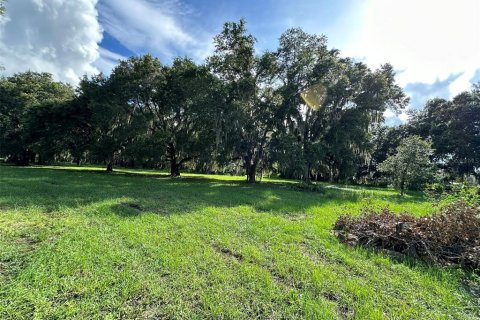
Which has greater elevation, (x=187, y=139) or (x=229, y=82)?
(x=229, y=82)

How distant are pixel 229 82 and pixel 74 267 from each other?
53.9 feet

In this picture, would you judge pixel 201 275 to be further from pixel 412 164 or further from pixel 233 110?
pixel 412 164

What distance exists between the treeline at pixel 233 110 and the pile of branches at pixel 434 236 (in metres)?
11.0

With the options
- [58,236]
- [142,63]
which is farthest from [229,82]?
[58,236]

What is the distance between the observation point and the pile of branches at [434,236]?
4.07 meters

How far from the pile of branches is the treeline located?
11037 mm

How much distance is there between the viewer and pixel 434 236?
14.3 feet

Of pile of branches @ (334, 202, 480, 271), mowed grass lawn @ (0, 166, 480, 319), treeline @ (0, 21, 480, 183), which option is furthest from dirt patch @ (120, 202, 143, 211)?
treeline @ (0, 21, 480, 183)

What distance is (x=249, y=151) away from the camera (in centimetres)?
1803

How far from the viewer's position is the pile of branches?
407 centimetres

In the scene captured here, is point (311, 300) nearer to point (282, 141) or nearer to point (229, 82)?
point (282, 141)

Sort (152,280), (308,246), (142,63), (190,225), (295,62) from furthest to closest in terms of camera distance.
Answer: (142,63) → (295,62) → (190,225) → (308,246) → (152,280)

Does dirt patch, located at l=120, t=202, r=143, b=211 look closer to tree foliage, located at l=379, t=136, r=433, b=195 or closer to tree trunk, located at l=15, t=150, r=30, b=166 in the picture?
tree foliage, located at l=379, t=136, r=433, b=195

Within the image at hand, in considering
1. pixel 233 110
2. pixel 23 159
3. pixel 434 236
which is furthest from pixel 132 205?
pixel 23 159
